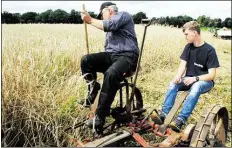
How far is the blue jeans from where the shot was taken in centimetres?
457

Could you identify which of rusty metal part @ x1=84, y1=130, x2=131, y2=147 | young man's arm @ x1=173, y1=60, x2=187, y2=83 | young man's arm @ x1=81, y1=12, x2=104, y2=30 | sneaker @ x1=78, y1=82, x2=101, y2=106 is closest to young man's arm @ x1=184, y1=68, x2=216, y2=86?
young man's arm @ x1=173, y1=60, x2=187, y2=83

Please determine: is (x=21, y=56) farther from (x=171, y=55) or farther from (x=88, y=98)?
(x=171, y=55)

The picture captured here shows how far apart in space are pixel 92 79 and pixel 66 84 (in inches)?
13.9

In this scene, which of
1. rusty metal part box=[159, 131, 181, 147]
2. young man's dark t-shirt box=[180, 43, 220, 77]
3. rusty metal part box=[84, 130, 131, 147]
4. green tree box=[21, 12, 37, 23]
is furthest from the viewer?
green tree box=[21, 12, 37, 23]

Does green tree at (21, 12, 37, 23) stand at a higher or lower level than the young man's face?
lower

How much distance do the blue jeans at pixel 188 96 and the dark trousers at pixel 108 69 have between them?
579 mm

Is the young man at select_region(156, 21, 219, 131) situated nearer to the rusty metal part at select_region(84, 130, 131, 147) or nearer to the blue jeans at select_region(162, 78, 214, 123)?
the blue jeans at select_region(162, 78, 214, 123)

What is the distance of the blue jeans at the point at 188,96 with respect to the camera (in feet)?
15.0

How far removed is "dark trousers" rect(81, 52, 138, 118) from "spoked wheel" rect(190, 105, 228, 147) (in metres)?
1.04

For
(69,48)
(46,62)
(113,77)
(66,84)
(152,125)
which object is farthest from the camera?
(69,48)

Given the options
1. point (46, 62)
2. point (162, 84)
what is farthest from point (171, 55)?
point (46, 62)

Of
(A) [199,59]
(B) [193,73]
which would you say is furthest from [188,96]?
(A) [199,59]

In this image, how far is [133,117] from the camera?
4688mm

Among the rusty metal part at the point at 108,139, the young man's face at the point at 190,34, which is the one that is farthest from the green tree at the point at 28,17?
the rusty metal part at the point at 108,139
